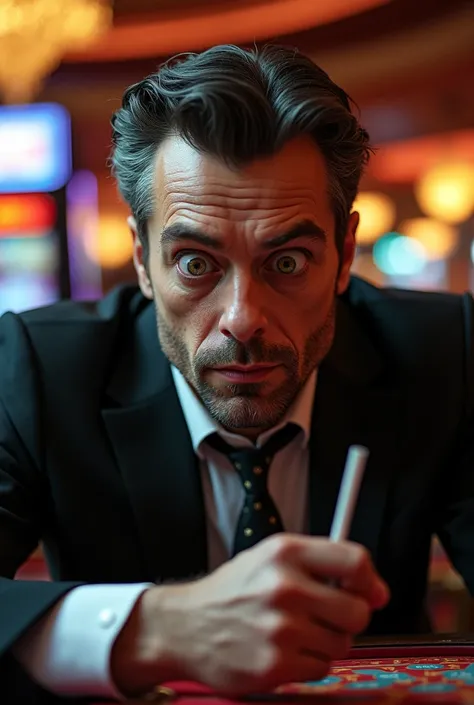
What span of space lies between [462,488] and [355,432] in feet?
0.69

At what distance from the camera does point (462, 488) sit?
4.51ft

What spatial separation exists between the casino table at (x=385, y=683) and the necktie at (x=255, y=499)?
335 millimetres

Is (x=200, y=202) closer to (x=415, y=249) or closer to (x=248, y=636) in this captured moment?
(x=248, y=636)

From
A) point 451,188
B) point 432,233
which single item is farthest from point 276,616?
point 432,233

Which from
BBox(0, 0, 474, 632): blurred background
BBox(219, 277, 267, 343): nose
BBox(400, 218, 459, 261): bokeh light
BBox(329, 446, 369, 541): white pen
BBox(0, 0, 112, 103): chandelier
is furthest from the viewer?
BBox(400, 218, 459, 261): bokeh light

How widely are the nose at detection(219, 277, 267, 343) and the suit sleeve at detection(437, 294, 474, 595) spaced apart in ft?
1.65

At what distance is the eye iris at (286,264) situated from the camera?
1.11 metres

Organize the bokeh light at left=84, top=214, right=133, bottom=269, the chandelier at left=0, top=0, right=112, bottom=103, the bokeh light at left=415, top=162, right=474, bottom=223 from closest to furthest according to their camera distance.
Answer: the chandelier at left=0, top=0, right=112, bottom=103
the bokeh light at left=415, top=162, right=474, bottom=223
the bokeh light at left=84, top=214, right=133, bottom=269

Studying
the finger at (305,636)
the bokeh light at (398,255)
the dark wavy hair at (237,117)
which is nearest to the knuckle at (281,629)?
the finger at (305,636)

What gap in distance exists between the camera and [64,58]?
5.83 meters

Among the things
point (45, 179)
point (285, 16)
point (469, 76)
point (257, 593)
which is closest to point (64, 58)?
point (45, 179)

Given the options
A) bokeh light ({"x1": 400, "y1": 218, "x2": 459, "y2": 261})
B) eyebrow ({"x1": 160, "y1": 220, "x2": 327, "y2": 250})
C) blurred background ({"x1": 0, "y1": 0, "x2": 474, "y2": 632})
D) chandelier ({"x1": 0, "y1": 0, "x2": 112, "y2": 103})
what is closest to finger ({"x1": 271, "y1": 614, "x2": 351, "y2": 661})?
eyebrow ({"x1": 160, "y1": 220, "x2": 327, "y2": 250})

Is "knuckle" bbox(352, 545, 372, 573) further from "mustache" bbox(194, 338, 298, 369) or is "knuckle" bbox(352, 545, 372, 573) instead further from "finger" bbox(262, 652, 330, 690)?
"mustache" bbox(194, 338, 298, 369)

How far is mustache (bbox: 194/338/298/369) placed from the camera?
109 centimetres
